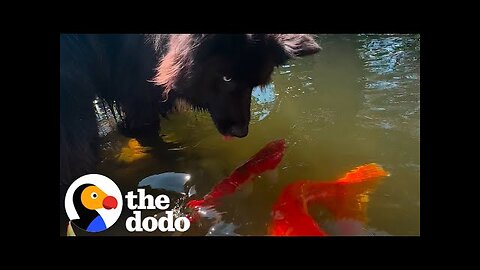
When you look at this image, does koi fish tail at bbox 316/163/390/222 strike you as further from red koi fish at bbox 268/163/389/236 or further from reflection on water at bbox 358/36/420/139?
reflection on water at bbox 358/36/420/139

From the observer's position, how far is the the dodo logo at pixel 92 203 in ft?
9.90

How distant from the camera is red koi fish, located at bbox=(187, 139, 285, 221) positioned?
3.04 metres

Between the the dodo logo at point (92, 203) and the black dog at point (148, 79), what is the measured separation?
74 millimetres

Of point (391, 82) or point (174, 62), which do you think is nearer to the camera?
point (174, 62)

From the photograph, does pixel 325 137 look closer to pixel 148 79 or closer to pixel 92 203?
pixel 148 79

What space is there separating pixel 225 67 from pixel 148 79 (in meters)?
0.46

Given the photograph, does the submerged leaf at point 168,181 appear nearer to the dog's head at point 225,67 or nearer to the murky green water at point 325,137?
the murky green water at point 325,137

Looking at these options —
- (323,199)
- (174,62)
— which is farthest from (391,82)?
(174,62)

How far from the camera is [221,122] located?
3027 mm

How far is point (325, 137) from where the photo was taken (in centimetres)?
306

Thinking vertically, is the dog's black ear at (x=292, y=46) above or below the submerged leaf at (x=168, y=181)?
above

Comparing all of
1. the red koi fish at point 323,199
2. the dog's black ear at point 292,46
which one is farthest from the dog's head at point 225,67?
the red koi fish at point 323,199

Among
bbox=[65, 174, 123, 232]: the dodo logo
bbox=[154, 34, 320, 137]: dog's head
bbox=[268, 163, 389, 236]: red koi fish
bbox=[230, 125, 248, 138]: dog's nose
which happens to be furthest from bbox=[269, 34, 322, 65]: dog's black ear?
bbox=[65, 174, 123, 232]: the dodo logo

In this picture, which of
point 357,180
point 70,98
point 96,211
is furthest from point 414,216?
point 70,98
